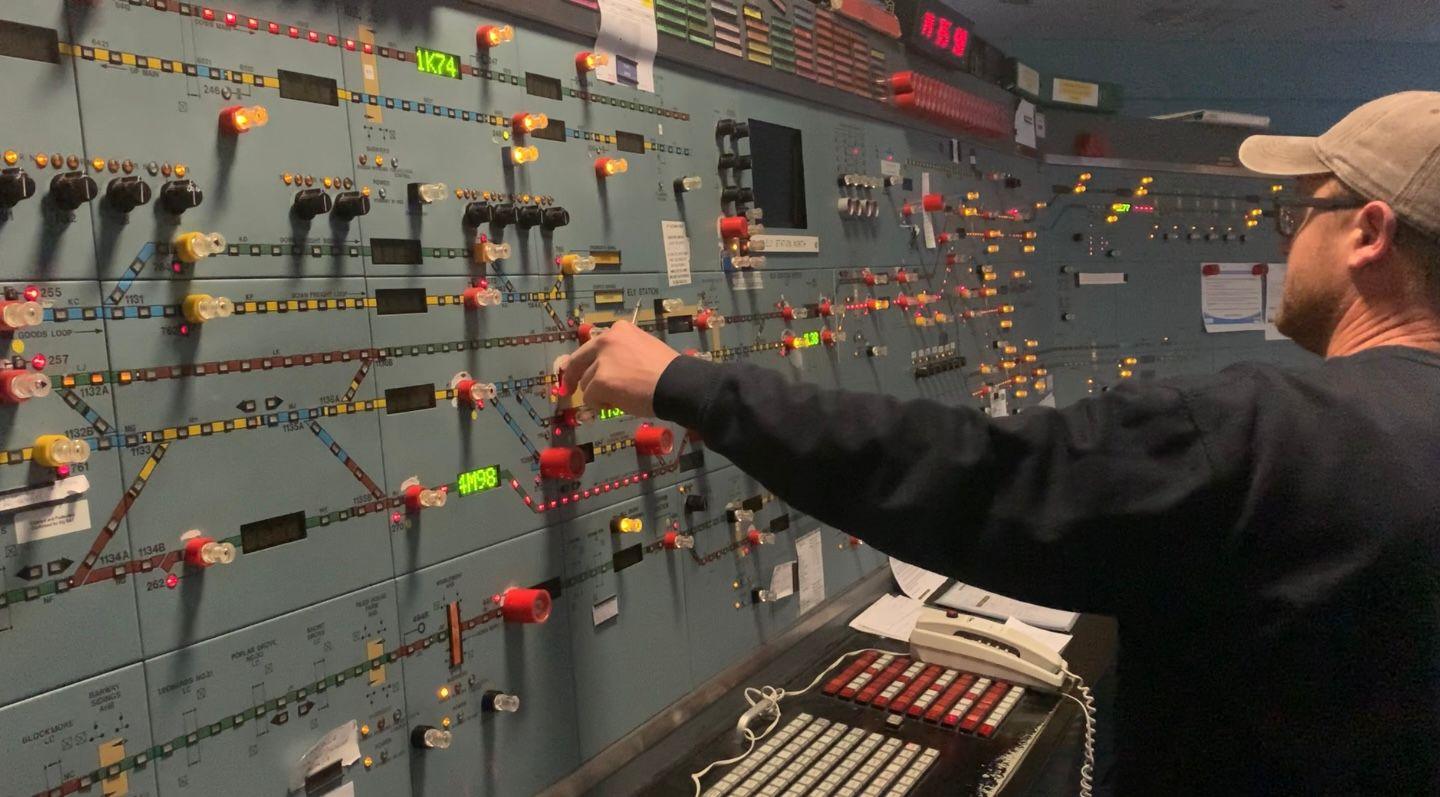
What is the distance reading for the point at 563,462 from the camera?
1.59m

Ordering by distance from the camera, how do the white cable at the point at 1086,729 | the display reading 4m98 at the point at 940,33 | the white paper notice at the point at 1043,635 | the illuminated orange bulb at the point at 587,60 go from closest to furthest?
the illuminated orange bulb at the point at 587,60
the white cable at the point at 1086,729
the white paper notice at the point at 1043,635
the display reading 4m98 at the point at 940,33

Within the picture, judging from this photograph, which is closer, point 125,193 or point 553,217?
point 125,193

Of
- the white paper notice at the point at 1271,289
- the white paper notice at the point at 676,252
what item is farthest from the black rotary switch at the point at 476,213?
the white paper notice at the point at 1271,289

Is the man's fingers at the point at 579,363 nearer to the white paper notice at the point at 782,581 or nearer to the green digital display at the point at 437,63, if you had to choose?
the green digital display at the point at 437,63

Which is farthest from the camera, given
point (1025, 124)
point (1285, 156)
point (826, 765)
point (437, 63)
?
point (1025, 124)

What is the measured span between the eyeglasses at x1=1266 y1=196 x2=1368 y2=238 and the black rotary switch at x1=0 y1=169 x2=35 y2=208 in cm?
152

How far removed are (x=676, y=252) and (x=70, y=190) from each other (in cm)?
112

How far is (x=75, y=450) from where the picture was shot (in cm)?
99

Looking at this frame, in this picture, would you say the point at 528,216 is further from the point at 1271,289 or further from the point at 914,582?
the point at 1271,289

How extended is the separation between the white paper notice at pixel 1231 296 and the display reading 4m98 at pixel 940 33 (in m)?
1.84

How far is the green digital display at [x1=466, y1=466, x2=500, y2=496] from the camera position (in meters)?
1.49

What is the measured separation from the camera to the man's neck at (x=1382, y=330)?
117cm

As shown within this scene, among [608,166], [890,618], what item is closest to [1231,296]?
[890,618]

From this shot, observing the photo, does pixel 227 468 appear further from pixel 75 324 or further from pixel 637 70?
pixel 637 70
